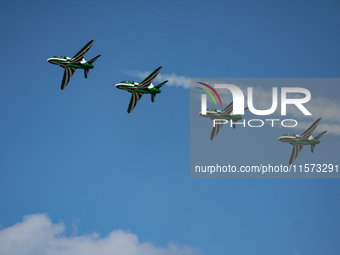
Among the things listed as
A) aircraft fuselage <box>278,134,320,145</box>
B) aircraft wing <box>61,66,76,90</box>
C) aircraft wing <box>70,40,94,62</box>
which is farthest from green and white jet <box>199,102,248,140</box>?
aircraft wing <box>61,66,76,90</box>

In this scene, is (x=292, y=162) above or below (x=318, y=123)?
below

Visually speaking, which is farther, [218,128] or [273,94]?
[218,128]

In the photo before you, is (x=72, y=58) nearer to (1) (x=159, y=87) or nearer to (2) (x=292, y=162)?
(1) (x=159, y=87)

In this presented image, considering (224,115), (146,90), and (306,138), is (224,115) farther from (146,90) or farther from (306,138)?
(306,138)

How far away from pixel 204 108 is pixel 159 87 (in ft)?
50.3

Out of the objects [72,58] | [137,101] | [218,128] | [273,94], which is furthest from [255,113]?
[72,58]

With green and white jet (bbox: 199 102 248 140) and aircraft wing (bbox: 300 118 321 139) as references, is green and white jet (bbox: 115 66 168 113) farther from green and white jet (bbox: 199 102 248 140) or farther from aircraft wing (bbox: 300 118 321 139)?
aircraft wing (bbox: 300 118 321 139)

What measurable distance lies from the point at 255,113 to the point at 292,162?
28031mm

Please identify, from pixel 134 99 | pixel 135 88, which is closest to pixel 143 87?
pixel 135 88

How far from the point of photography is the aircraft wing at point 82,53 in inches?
6284

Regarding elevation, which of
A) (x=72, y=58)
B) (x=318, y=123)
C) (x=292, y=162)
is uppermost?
(x=72, y=58)

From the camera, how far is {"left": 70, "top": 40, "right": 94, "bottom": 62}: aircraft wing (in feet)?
524

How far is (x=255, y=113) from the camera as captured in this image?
16138 centimetres

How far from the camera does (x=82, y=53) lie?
160500 millimetres
